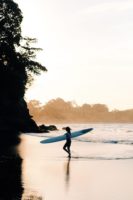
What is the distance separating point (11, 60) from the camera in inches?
2694

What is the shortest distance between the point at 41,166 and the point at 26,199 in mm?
10027

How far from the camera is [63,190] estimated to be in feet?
52.2

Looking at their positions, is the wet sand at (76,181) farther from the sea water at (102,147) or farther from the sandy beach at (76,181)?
the sea water at (102,147)

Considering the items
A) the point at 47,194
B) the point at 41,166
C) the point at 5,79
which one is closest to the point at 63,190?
the point at 47,194

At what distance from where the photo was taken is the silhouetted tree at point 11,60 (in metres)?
66.9

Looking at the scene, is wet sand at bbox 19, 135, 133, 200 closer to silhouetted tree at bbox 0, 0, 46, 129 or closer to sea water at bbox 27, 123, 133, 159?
sea water at bbox 27, 123, 133, 159

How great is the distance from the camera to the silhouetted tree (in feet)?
220

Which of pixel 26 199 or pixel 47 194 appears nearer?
pixel 26 199

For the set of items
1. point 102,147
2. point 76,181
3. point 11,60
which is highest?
point 11,60

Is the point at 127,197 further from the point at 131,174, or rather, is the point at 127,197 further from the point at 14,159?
the point at 14,159

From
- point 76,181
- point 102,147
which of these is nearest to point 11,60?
point 102,147

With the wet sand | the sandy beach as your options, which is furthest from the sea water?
the sandy beach

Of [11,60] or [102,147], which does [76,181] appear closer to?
[102,147]

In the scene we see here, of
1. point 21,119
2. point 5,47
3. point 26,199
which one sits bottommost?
point 26,199
